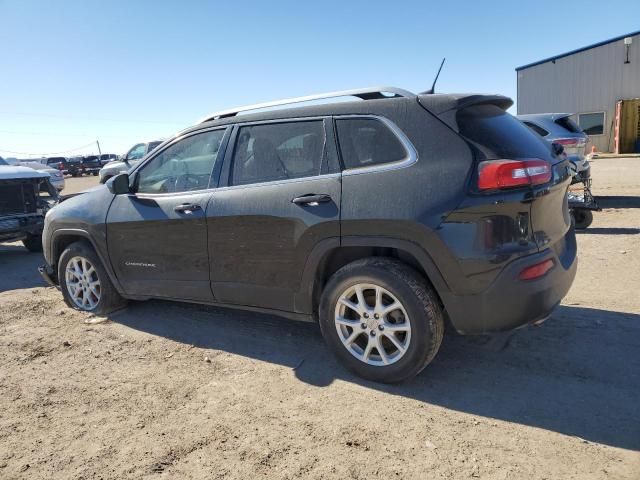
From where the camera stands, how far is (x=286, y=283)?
3.61 m

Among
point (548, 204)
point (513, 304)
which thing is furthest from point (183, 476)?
point (548, 204)

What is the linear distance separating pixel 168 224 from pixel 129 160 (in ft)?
51.0

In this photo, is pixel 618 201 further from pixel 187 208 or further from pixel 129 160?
pixel 129 160

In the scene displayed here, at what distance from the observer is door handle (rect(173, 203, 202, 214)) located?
395 centimetres

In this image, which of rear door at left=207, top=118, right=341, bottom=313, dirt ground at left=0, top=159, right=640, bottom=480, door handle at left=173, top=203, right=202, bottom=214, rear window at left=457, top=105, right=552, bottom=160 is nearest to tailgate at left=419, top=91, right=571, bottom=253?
rear window at left=457, top=105, right=552, bottom=160

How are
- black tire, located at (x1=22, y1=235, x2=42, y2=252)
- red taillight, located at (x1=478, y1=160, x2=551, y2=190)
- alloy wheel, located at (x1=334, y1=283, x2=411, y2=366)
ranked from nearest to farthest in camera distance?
red taillight, located at (x1=478, y1=160, x2=551, y2=190), alloy wheel, located at (x1=334, y1=283, x2=411, y2=366), black tire, located at (x1=22, y1=235, x2=42, y2=252)

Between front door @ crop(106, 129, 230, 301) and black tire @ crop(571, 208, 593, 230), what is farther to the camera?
black tire @ crop(571, 208, 593, 230)

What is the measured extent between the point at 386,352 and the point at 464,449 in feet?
2.81

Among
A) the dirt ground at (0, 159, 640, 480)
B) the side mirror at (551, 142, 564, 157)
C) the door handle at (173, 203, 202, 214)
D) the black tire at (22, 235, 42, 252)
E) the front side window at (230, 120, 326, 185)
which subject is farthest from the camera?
the black tire at (22, 235, 42, 252)

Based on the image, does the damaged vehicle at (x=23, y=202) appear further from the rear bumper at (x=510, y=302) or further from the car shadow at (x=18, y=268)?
the rear bumper at (x=510, y=302)

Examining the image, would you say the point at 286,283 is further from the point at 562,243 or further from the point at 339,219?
the point at 562,243

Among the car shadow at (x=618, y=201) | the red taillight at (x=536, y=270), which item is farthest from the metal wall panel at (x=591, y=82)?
the red taillight at (x=536, y=270)

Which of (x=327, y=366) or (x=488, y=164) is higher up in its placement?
(x=488, y=164)

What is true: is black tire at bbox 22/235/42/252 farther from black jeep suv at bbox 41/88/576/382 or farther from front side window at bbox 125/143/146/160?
front side window at bbox 125/143/146/160
